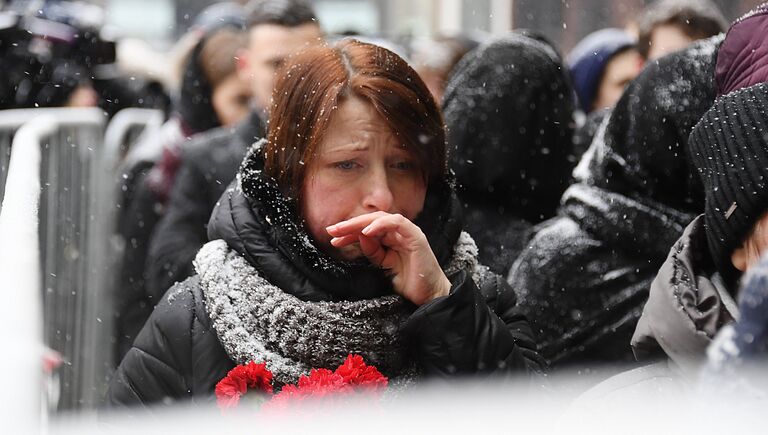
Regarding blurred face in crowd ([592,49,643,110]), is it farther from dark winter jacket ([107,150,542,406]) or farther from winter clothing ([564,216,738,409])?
winter clothing ([564,216,738,409])

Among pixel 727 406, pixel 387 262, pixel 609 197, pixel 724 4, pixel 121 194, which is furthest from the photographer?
pixel 724 4

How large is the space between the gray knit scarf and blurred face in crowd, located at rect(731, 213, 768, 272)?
0.55 meters

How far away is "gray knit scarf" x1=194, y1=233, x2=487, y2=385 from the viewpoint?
208cm

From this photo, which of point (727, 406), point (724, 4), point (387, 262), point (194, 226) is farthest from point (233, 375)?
point (724, 4)

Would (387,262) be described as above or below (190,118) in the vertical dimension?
above

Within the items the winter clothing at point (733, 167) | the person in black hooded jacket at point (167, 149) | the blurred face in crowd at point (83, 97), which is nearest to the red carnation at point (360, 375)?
the winter clothing at point (733, 167)

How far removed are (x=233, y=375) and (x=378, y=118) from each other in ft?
1.81

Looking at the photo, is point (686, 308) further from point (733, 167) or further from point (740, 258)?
point (733, 167)

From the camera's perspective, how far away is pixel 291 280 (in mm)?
2109

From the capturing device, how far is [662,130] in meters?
2.65

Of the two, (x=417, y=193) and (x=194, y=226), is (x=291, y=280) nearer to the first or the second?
(x=417, y=193)

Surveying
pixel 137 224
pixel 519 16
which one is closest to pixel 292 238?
pixel 137 224

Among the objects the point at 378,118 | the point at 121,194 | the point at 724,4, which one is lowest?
the point at 121,194

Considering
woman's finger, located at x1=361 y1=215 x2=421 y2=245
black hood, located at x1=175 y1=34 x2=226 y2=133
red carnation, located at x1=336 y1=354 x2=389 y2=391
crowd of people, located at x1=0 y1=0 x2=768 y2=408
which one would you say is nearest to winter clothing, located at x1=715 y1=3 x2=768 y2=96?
crowd of people, located at x1=0 y1=0 x2=768 y2=408
